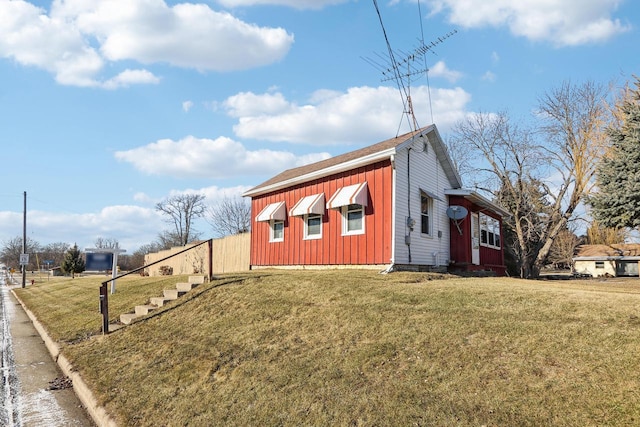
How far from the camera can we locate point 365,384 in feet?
15.9

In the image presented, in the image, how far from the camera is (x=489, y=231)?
19.4 metres

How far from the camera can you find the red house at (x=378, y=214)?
42.7 ft

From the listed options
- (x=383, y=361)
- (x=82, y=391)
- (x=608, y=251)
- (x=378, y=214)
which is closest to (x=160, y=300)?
(x=82, y=391)

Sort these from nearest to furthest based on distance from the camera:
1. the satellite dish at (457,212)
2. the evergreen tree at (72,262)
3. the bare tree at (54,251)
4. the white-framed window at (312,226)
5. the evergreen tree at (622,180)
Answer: the evergreen tree at (622,180) → the white-framed window at (312,226) → the satellite dish at (457,212) → the evergreen tree at (72,262) → the bare tree at (54,251)

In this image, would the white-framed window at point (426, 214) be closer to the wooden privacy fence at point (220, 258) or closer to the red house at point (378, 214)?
the red house at point (378, 214)

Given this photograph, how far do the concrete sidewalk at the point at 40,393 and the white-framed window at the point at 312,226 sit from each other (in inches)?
317

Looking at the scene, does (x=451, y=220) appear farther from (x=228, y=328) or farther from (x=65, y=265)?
(x=65, y=265)

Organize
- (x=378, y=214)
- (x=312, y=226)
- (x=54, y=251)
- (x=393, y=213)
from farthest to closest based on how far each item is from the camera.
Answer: (x=54, y=251)
(x=312, y=226)
(x=378, y=214)
(x=393, y=213)

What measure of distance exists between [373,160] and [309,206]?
2733 mm

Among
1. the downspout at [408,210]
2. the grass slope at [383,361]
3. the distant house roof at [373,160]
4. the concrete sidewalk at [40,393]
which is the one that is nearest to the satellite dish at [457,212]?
the distant house roof at [373,160]

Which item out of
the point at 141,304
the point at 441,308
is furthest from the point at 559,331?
the point at 141,304

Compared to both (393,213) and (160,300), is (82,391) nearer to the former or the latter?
(160,300)

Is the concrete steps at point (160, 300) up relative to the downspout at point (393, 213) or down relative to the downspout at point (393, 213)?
down

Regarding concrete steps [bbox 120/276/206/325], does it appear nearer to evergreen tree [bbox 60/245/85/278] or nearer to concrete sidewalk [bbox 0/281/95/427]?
concrete sidewalk [bbox 0/281/95/427]
